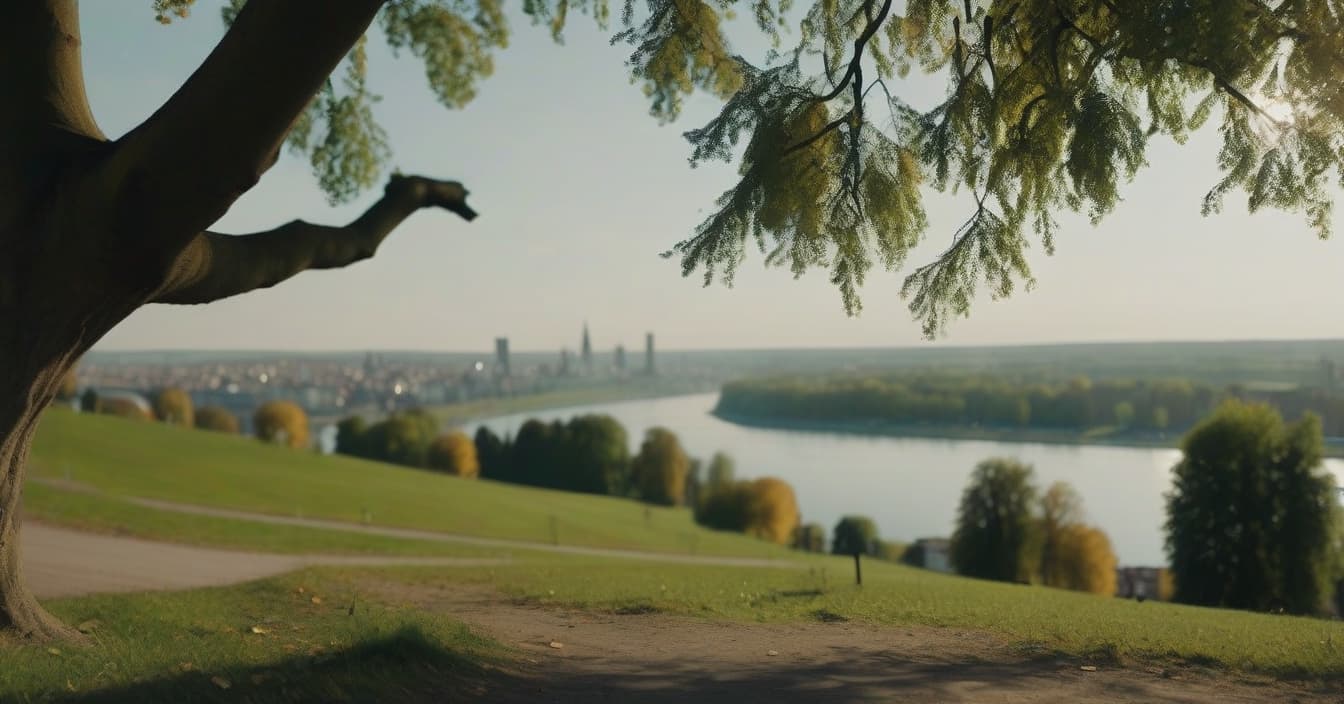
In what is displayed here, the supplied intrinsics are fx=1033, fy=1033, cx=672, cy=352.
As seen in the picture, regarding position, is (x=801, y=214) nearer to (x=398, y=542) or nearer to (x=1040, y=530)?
(x=398, y=542)

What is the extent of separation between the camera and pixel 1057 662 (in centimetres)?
734

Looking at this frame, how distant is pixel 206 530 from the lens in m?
22.0

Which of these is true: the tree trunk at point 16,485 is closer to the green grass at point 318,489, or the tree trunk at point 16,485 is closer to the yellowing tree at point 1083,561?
the green grass at point 318,489

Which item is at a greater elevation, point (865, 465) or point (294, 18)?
point (294, 18)

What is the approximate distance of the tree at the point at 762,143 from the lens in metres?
5.08

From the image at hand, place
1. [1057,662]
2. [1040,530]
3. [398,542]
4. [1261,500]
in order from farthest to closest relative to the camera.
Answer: [1040,530] → [1261,500] → [398,542] → [1057,662]

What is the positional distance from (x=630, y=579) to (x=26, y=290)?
10.1 metres

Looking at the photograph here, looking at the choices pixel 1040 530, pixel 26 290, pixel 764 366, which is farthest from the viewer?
pixel 764 366

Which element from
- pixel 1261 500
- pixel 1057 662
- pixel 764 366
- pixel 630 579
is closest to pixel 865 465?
pixel 1261 500

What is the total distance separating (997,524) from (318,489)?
25.6 metres

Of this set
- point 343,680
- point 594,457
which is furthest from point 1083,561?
point 343,680

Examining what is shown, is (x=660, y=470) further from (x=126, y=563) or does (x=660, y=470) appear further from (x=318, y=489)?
(x=126, y=563)

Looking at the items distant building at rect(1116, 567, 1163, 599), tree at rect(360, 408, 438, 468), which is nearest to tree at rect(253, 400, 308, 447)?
tree at rect(360, 408, 438, 468)

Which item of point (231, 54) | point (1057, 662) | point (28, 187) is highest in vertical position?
point (231, 54)
